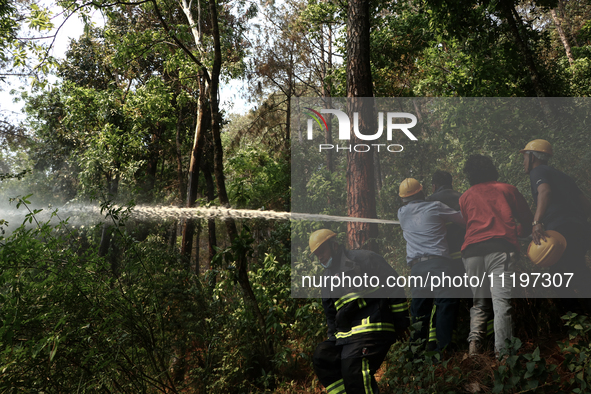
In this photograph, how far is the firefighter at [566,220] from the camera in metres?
3.79

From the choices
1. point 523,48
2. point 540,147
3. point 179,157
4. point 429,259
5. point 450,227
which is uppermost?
point 523,48

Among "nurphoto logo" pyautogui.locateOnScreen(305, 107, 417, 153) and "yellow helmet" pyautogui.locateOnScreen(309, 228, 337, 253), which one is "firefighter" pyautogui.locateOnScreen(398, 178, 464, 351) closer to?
"nurphoto logo" pyautogui.locateOnScreen(305, 107, 417, 153)

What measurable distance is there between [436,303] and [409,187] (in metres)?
1.22

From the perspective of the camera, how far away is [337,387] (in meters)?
3.51

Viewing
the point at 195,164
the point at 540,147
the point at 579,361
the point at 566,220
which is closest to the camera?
the point at 579,361

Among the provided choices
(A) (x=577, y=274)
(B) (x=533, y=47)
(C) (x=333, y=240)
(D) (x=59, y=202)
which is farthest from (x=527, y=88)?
(D) (x=59, y=202)

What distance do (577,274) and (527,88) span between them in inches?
253

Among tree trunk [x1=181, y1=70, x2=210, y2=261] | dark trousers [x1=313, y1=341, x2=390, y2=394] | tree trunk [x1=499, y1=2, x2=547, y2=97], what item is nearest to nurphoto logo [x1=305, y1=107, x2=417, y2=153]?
dark trousers [x1=313, y1=341, x2=390, y2=394]

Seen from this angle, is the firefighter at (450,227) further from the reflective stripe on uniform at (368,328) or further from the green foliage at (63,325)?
the green foliage at (63,325)

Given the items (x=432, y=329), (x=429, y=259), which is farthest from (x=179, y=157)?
(x=432, y=329)

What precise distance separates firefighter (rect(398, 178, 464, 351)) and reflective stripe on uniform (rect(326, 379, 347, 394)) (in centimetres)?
102


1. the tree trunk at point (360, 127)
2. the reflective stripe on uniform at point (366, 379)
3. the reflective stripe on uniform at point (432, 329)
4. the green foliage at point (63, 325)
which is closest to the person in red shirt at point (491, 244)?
the reflective stripe on uniform at point (432, 329)

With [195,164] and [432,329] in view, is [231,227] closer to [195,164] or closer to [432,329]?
[432,329]

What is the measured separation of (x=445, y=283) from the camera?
4055 millimetres
